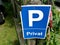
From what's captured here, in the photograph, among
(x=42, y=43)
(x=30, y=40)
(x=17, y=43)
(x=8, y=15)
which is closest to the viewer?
(x=30, y=40)

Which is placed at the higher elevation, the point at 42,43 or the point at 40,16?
the point at 40,16

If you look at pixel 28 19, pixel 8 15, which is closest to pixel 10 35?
pixel 8 15

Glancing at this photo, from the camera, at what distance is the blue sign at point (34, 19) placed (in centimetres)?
201

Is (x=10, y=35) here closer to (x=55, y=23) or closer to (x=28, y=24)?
(x=55, y=23)

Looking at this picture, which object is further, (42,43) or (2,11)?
(2,11)

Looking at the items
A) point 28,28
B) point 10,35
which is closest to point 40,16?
point 28,28

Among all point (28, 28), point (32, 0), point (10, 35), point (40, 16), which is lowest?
point (10, 35)

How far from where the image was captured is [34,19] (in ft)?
6.72

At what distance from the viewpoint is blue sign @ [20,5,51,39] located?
6.59 ft

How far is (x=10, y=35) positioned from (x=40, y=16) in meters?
1.45

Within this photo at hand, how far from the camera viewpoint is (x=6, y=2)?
13.8 feet

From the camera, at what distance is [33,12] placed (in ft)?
6.61

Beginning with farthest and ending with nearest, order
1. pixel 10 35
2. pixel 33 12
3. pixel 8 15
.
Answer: pixel 8 15 → pixel 10 35 → pixel 33 12

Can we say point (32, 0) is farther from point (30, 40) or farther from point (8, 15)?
point (8, 15)
